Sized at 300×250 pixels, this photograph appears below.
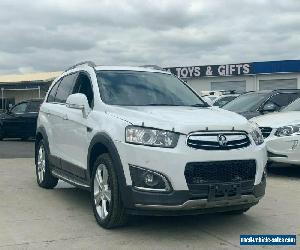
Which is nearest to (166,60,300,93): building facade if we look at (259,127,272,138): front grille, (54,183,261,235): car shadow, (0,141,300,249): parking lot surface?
(259,127,272,138): front grille

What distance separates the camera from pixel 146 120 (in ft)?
16.4

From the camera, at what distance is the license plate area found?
4848mm

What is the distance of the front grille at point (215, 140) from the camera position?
16.0 feet

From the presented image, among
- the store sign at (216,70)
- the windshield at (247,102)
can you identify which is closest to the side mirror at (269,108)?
the windshield at (247,102)

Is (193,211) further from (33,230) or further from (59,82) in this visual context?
(59,82)

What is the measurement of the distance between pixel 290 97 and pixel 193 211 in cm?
783

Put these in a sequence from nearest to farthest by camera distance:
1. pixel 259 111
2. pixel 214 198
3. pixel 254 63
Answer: pixel 214 198
pixel 259 111
pixel 254 63

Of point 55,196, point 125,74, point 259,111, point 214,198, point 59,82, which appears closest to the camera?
point 214,198

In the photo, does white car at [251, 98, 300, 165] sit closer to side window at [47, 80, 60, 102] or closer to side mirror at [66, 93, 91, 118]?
side window at [47, 80, 60, 102]

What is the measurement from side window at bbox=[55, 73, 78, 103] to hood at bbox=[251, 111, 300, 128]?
376 centimetres

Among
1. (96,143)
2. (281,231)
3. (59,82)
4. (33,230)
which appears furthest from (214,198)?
(59,82)

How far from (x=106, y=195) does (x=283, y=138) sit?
174 inches

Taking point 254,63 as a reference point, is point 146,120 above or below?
below

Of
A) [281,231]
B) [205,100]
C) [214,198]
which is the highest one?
[205,100]
